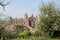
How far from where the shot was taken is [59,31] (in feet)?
139

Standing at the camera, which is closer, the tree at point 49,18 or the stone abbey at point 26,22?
the tree at point 49,18

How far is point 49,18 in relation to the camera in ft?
128

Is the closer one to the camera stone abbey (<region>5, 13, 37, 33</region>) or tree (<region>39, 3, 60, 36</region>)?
tree (<region>39, 3, 60, 36</region>)

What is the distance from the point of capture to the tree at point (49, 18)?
38688mm

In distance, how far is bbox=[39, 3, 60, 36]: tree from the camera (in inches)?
1523

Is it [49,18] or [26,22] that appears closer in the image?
[49,18]

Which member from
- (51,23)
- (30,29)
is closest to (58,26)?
(51,23)

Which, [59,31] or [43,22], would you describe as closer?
[43,22]

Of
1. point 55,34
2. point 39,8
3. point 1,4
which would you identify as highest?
point 39,8

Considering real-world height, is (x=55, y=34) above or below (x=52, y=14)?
below

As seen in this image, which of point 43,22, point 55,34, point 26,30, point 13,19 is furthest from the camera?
point 13,19

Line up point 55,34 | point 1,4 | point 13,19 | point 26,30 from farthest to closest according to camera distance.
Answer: point 13,19 < point 26,30 < point 55,34 < point 1,4

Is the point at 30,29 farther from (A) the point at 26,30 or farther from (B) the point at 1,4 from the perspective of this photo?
(B) the point at 1,4

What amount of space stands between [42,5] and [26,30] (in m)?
11.5
